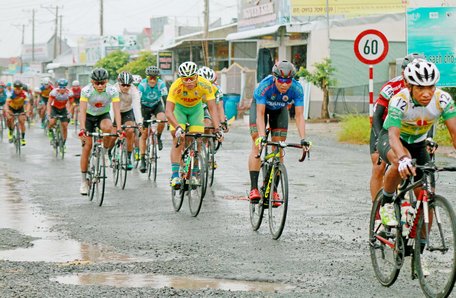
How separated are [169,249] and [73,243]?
1136mm

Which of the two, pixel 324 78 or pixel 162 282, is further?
pixel 324 78

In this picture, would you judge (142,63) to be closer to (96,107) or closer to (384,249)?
(96,107)

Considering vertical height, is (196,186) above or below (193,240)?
above

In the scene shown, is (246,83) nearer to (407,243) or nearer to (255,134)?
(255,134)

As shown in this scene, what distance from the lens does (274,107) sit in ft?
36.2

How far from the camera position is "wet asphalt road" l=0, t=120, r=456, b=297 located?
24.4ft

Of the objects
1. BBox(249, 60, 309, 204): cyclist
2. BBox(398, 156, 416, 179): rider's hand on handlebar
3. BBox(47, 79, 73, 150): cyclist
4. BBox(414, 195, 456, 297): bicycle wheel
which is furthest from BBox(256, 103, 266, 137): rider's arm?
BBox(47, 79, 73, 150): cyclist

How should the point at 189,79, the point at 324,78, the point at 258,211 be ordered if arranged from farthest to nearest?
the point at 324,78, the point at 189,79, the point at 258,211

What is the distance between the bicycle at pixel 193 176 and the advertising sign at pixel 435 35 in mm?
11268

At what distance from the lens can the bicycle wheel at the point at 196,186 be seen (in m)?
11.8

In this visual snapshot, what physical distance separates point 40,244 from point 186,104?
13.0ft

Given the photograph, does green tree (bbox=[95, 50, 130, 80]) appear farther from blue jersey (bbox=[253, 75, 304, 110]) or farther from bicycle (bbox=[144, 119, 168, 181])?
blue jersey (bbox=[253, 75, 304, 110])

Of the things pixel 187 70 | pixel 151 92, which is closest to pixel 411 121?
pixel 187 70

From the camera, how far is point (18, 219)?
1172cm
